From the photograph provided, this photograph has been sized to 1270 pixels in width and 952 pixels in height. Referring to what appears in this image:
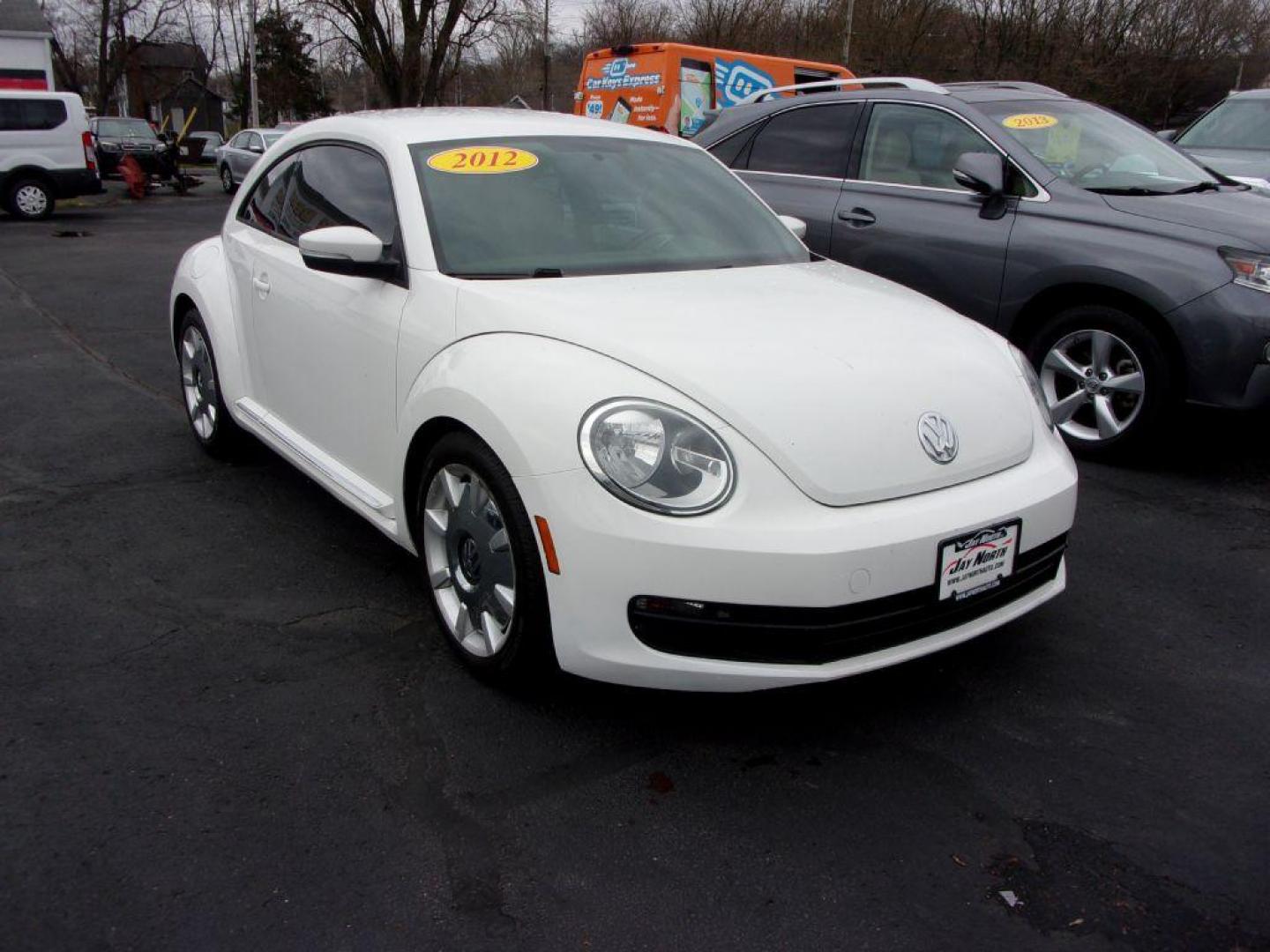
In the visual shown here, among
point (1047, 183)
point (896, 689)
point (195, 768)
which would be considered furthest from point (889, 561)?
point (1047, 183)

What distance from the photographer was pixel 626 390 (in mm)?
2652

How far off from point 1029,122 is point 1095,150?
386 millimetres

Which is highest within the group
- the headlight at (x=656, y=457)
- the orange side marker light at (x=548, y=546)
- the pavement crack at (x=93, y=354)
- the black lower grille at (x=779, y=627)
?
the headlight at (x=656, y=457)

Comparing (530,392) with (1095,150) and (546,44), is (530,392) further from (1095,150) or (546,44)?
(546,44)

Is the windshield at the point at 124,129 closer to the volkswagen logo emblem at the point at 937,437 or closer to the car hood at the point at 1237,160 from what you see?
the car hood at the point at 1237,160

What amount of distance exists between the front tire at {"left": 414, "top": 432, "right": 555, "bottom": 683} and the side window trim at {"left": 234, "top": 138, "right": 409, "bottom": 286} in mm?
687

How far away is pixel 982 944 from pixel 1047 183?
4.26 meters

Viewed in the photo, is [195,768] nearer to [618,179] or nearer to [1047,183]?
[618,179]

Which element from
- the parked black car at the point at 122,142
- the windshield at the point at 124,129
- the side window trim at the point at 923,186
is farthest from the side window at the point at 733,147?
the windshield at the point at 124,129

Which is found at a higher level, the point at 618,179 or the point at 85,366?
the point at 618,179

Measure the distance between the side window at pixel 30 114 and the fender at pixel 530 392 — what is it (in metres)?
17.2

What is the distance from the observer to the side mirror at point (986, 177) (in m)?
5.39

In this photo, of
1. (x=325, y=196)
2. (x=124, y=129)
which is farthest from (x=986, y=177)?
(x=124, y=129)

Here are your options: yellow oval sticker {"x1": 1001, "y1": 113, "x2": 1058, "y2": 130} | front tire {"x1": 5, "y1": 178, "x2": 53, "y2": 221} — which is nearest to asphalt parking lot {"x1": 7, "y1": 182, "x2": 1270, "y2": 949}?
yellow oval sticker {"x1": 1001, "y1": 113, "x2": 1058, "y2": 130}
